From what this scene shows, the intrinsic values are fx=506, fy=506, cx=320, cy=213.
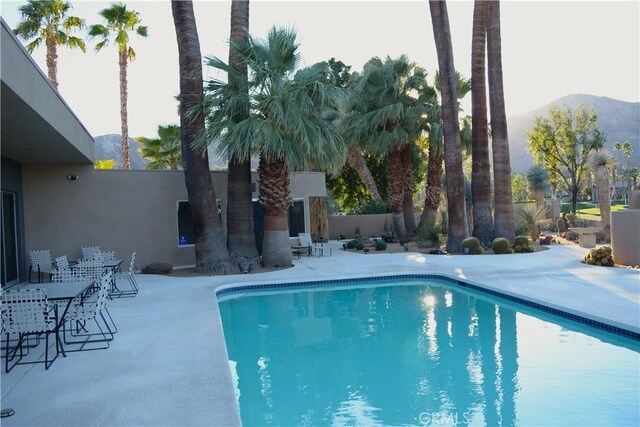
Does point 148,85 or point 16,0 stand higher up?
point 16,0

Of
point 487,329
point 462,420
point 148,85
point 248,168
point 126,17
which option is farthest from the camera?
point 148,85

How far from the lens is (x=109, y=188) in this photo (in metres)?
14.3

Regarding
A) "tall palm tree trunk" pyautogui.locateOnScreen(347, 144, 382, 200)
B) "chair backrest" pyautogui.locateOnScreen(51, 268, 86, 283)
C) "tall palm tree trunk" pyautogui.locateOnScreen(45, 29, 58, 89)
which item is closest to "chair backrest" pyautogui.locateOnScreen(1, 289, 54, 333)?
"chair backrest" pyautogui.locateOnScreen(51, 268, 86, 283)

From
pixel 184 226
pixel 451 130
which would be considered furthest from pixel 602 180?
pixel 184 226

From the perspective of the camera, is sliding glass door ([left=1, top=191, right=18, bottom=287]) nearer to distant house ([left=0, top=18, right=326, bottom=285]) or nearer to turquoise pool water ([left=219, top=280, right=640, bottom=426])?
distant house ([left=0, top=18, right=326, bottom=285])

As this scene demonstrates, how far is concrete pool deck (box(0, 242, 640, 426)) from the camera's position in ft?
14.1

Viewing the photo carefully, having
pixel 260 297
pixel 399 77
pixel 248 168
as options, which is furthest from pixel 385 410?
pixel 399 77

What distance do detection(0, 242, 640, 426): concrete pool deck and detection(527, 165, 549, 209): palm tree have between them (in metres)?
16.3

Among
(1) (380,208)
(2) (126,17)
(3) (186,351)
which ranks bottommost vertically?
(3) (186,351)

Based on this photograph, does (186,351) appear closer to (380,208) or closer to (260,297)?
(260,297)

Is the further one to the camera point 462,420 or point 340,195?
point 340,195

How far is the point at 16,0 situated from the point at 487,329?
23994 millimetres

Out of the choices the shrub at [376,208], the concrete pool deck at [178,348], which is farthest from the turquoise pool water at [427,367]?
the shrub at [376,208]

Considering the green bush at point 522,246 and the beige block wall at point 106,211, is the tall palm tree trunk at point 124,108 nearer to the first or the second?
the beige block wall at point 106,211
